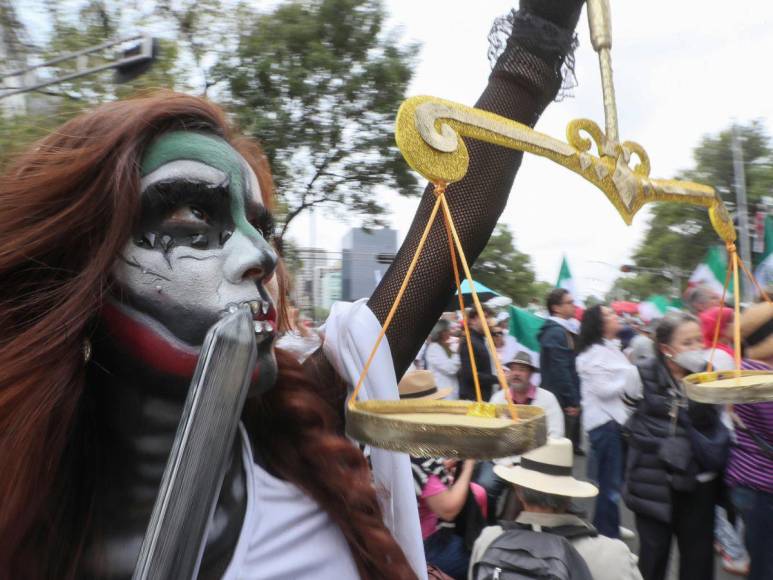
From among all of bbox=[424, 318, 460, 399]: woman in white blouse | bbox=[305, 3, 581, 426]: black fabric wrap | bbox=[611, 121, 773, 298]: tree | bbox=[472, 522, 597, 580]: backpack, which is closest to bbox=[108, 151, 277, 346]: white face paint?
bbox=[305, 3, 581, 426]: black fabric wrap

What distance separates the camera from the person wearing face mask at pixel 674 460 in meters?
3.21

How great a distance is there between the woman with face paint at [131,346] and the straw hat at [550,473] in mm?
1483

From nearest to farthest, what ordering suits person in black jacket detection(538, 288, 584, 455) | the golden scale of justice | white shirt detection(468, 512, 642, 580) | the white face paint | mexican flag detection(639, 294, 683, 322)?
the golden scale of justice → the white face paint → white shirt detection(468, 512, 642, 580) → person in black jacket detection(538, 288, 584, 455) → mexican flag detection(639, 294, 683, 322)

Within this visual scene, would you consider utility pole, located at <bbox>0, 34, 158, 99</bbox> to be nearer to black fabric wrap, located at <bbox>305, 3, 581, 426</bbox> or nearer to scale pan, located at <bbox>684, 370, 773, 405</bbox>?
black fabric wrap, located at <bbox>305, 3, 581, 426</bbox>

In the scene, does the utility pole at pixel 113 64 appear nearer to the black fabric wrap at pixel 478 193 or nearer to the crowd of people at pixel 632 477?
the crowd of people at pixel 632 477

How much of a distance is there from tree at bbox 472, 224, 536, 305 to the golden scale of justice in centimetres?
3393

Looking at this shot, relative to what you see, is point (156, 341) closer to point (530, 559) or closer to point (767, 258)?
point (530, 559)

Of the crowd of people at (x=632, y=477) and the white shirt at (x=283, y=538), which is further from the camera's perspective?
the crowd of people at (x=632, y=477)

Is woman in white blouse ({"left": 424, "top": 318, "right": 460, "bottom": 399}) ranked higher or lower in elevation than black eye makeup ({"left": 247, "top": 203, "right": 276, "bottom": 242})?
lower

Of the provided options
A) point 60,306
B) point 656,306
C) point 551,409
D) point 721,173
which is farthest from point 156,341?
point 721,173

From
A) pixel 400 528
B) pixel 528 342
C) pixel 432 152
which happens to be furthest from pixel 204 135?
pixel 528 342

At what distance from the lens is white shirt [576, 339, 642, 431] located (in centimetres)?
466

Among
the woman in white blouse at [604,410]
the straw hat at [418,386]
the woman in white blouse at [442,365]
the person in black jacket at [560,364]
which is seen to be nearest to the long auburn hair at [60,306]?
the straw hat at [418,386]

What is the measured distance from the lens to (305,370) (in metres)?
1.24
